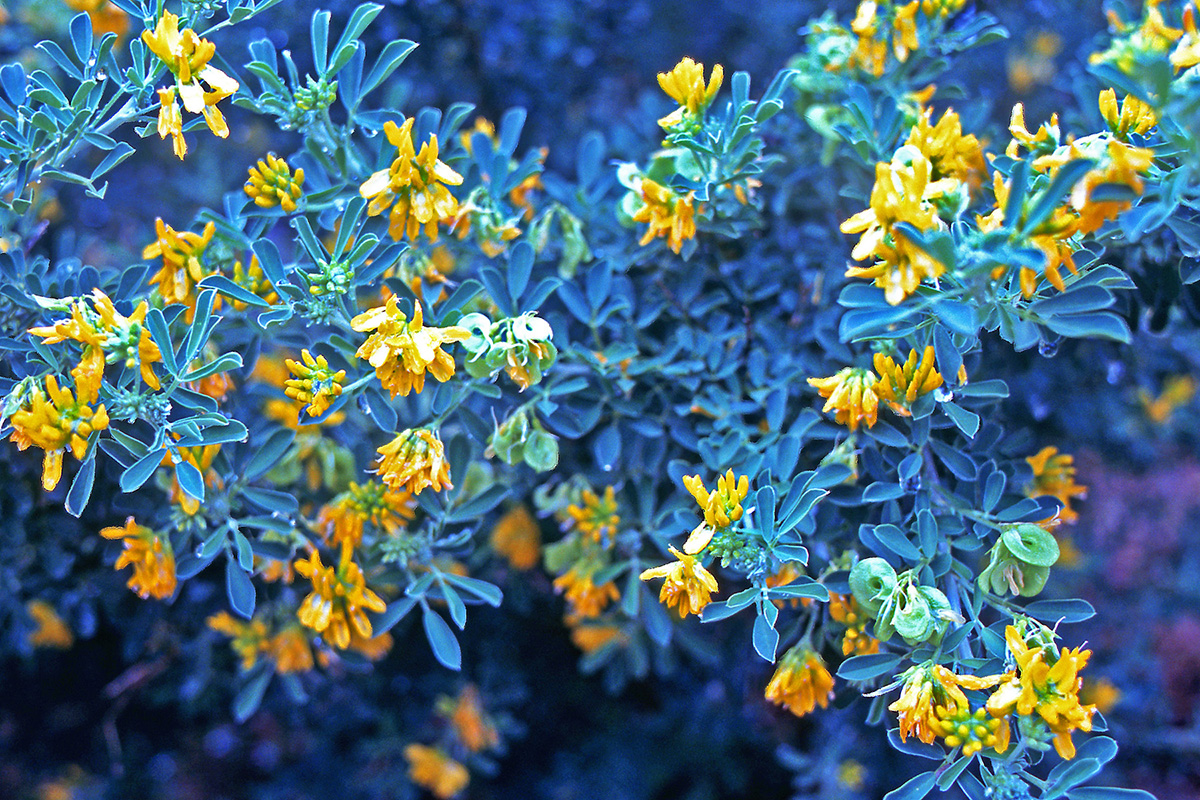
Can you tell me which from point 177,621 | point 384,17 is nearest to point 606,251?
point 384,17

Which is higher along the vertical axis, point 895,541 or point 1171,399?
point 895,541

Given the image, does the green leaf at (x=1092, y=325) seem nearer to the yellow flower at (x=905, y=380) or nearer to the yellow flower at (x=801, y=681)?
the yellow flower at (x=905, y=380)

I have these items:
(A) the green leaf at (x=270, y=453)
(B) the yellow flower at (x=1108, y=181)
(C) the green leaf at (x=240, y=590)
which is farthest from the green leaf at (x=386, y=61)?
(B) the yellow flower at (x=1108, y=181)

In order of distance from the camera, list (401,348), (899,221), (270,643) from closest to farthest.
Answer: (899,221), (401,348), (270,643)

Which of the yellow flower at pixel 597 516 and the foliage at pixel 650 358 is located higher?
the foliage at pixel 650 358

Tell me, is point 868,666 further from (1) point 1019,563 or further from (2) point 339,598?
(2) point 339,598

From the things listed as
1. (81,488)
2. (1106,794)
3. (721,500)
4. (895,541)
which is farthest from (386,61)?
(1106,794)

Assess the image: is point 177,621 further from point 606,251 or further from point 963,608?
point 963,608
